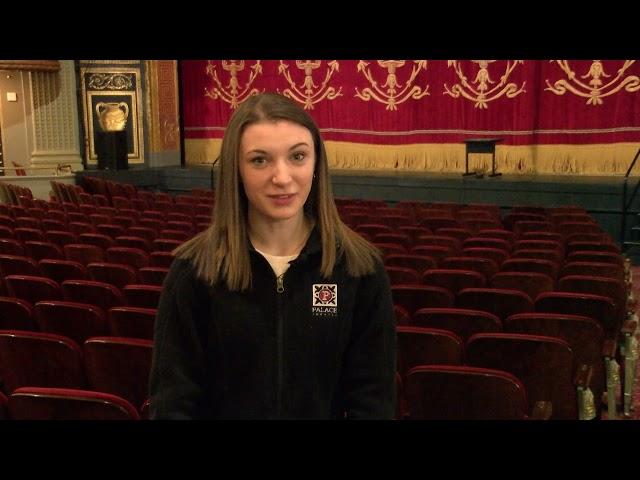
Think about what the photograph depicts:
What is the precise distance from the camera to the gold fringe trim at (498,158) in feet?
33.8

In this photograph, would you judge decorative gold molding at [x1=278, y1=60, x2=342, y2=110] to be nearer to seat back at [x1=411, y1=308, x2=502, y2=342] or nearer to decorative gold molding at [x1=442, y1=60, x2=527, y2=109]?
decorative gold molding at [x1=442, y1=60, x2=527, y2=109]

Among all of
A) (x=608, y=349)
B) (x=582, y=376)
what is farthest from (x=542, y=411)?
(x=608, y=349)

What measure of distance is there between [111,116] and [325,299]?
1181cm

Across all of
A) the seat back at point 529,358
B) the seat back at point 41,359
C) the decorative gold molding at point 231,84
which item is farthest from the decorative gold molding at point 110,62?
the seat back at point 529,358

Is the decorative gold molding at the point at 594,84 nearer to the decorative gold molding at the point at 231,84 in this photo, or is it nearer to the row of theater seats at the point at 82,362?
the decorative gold molding at the point at 231,84

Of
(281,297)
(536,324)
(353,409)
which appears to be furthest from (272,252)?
(536,324)

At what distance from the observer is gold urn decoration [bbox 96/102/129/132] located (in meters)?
12.4

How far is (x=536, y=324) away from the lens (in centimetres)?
289

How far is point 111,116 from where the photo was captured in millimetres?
12477

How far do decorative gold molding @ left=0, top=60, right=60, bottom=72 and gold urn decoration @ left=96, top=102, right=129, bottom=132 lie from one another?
0.94 metres

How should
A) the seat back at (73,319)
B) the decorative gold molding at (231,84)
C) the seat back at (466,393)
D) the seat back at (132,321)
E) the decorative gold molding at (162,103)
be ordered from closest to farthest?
the seat back at (466,393) → the seat back at (132,321) → the seat back at (73,319) → the decorative gold molding at (162,103) → the decorative gold molding at (231,84)

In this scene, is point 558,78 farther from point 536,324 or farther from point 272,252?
point 272,252

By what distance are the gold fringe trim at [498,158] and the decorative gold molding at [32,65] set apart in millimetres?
4746

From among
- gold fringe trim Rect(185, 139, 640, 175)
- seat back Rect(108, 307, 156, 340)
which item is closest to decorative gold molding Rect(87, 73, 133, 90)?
gold fringe trim Rect(185, 139, 640, 175)
